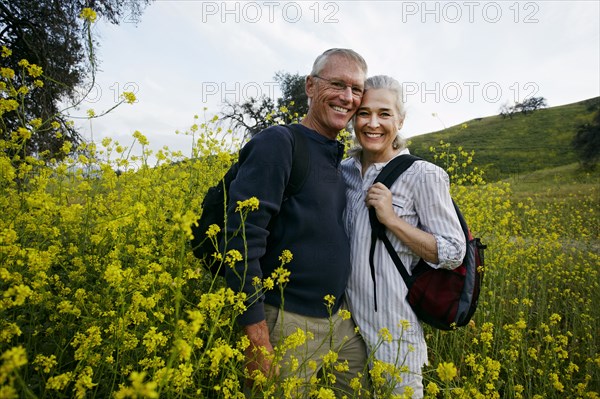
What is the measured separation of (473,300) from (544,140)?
5785 cm

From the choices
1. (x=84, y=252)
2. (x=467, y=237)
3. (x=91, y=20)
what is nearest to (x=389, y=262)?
(x=467, y=237)

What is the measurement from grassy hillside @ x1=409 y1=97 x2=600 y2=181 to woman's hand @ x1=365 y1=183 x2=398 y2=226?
109 ft

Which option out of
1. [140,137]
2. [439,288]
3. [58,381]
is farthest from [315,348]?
[140,137]

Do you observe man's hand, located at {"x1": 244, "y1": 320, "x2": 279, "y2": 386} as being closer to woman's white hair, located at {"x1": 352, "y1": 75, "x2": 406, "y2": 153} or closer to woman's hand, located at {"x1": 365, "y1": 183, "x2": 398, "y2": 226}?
woman's hand, located at {"x1": 365, "y1": 183, "x2": 398, "y2": 226}

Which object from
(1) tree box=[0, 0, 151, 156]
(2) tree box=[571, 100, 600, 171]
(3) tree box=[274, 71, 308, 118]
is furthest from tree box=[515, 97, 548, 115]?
(1) tree box=[0, 0, 151, 156]

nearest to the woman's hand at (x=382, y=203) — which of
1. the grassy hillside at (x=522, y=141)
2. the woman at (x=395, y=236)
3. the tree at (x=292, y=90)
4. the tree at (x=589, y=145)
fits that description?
the woman at (x=395, y=236)

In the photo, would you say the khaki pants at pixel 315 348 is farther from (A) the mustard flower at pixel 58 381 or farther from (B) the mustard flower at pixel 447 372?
(A) the mustard flower at pixel 58 381

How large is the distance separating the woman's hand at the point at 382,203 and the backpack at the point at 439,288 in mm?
83

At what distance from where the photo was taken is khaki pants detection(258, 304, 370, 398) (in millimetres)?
1857

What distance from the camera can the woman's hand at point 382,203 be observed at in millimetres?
2152

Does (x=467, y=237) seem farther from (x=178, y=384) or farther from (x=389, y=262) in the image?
(x=178, y=384)

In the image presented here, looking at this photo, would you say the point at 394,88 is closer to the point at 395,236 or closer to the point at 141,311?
the point at 395,236

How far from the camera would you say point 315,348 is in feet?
7.05

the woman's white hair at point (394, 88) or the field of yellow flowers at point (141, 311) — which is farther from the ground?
the woman's white hair at point (394, 88)
